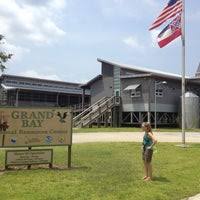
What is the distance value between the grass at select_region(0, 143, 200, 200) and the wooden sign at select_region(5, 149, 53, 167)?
498 millimetres

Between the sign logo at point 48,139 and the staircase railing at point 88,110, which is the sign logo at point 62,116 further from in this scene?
the staircase railing at point 88,110

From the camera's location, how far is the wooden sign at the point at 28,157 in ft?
46.3

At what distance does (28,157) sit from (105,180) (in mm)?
2893

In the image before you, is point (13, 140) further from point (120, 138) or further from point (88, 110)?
point (88, 110)

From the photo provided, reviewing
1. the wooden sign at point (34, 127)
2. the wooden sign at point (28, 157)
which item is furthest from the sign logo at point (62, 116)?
the wooden sign at point (28, 157)

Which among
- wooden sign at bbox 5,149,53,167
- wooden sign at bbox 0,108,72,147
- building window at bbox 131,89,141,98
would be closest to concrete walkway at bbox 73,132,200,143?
wooden sign at bbox 0,108,72,147

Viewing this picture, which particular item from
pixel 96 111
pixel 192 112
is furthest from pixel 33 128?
pixel 192 112

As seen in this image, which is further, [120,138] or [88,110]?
[88,110]

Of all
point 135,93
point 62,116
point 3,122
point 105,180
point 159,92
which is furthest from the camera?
point 135,93

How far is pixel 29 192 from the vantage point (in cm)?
1080

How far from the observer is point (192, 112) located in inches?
2064

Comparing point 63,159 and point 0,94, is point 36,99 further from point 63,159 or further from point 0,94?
point 63,159

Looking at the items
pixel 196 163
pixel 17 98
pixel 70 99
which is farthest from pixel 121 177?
pixel 70 99

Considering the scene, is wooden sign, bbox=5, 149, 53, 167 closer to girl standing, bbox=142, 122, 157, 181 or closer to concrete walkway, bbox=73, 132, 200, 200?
girl standing, bbox=142, 122, 157, 181
